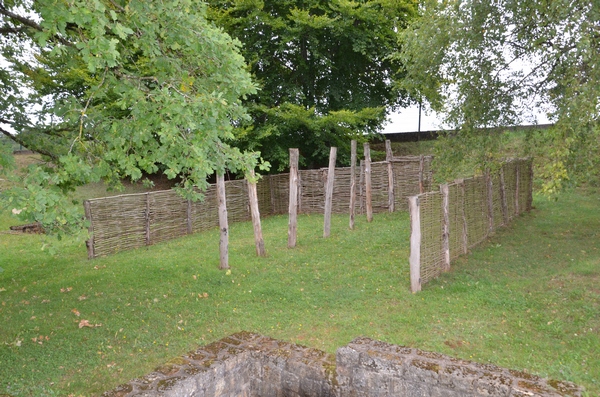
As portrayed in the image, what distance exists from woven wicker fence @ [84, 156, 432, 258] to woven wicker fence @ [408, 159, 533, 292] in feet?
10.1

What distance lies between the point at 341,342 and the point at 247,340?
2255 mm

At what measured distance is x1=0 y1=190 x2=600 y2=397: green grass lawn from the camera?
6277mm

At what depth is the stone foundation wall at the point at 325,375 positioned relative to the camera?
149 inches

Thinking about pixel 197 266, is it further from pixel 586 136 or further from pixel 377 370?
pixel 586 136

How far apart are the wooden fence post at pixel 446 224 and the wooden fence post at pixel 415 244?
46.9 inches

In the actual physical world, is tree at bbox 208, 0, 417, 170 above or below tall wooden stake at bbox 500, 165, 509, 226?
above

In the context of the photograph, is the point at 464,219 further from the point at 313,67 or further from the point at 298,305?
the point at 313,67

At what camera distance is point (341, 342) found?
6777 millimetres

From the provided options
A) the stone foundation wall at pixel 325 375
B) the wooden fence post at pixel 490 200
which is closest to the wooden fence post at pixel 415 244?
the stone foundation wall at pixel 325 375

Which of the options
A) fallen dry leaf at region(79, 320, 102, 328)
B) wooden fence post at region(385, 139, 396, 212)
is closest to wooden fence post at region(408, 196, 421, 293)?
fallen dry leaf at region(79, 320, 102, 328)

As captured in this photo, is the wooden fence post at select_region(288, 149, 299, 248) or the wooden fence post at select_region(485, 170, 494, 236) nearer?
the wooden fence post at select_region(288, 149, 299, 248)

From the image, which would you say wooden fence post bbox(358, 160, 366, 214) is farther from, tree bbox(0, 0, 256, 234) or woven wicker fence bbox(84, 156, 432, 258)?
tree bbox(0, 0, 256, 234)

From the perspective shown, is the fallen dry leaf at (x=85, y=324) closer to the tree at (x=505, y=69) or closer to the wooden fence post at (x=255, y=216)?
the wooden fence post at (x=255, y=216)

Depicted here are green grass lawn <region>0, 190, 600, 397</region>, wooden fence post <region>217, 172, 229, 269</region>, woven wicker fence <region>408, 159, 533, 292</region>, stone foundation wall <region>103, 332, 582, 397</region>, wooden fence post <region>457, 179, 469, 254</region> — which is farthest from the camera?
wooden fence post <region>457, 179, 469, 254</region>
